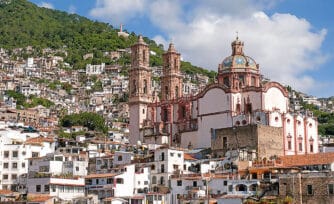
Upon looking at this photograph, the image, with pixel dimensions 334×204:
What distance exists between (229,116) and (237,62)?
9.08m

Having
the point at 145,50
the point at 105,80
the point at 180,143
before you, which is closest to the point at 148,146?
the point at 180,143

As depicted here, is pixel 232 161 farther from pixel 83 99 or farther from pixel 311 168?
pixel 83 99

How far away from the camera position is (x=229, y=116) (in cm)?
7481

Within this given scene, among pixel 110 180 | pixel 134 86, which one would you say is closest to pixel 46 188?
pixel 110 180

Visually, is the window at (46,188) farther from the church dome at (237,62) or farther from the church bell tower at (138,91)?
the church dome at (237,62)

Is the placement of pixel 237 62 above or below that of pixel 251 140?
above

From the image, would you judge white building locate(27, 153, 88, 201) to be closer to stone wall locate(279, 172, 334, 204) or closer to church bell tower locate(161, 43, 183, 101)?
stone wall locate(279, 172, 334, 204)

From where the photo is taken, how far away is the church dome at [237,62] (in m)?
80.3

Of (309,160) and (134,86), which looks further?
(134,86)

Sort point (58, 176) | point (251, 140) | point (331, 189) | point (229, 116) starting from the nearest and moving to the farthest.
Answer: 1. point (331, 189)
2. point (58, 176)
3. point (251, 140)
4. point (229, 116)

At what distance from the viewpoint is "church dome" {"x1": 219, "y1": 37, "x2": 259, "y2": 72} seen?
8031 cm

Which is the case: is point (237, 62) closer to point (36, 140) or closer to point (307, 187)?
point (36, 140)

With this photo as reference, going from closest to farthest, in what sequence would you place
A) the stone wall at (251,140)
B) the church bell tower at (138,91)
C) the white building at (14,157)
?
the stone wall at (251,140)
the white building at (14,157)
the church bell tower at (138,91)

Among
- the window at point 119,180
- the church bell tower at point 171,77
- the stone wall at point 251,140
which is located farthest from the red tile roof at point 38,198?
the church bell tower at point 171,77
